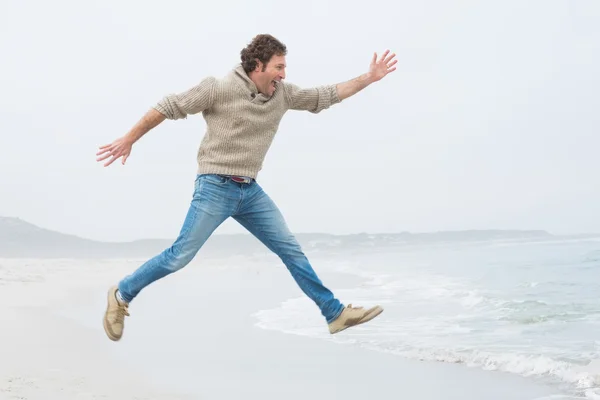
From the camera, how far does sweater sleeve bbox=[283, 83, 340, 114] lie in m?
4.88

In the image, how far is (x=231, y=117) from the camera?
4551 millimetres

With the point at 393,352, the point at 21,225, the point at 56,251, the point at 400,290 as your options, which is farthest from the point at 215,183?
the point at 21,225

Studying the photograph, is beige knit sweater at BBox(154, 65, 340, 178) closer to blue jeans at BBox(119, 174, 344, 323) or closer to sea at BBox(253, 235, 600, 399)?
blue jeans at BBox(119, 174, 344, 323)

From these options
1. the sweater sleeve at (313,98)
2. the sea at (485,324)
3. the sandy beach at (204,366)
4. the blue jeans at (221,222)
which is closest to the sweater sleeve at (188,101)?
the blue jeans at (221,222)

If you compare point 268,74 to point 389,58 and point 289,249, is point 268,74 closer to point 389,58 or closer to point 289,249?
point 389,58

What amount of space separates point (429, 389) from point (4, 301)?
351 inches

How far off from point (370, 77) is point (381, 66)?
106 mm

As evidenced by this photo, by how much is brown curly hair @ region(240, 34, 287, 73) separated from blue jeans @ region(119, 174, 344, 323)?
699 mm

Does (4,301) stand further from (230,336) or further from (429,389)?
(429,389)

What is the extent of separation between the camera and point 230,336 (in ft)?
30.5

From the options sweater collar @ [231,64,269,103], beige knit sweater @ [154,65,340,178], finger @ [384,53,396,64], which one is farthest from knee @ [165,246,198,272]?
finger @ [384,53,396,64]

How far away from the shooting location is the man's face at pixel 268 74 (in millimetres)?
4535

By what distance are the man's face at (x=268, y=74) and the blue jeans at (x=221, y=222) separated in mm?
582

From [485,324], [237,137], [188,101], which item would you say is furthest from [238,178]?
[485,324]
